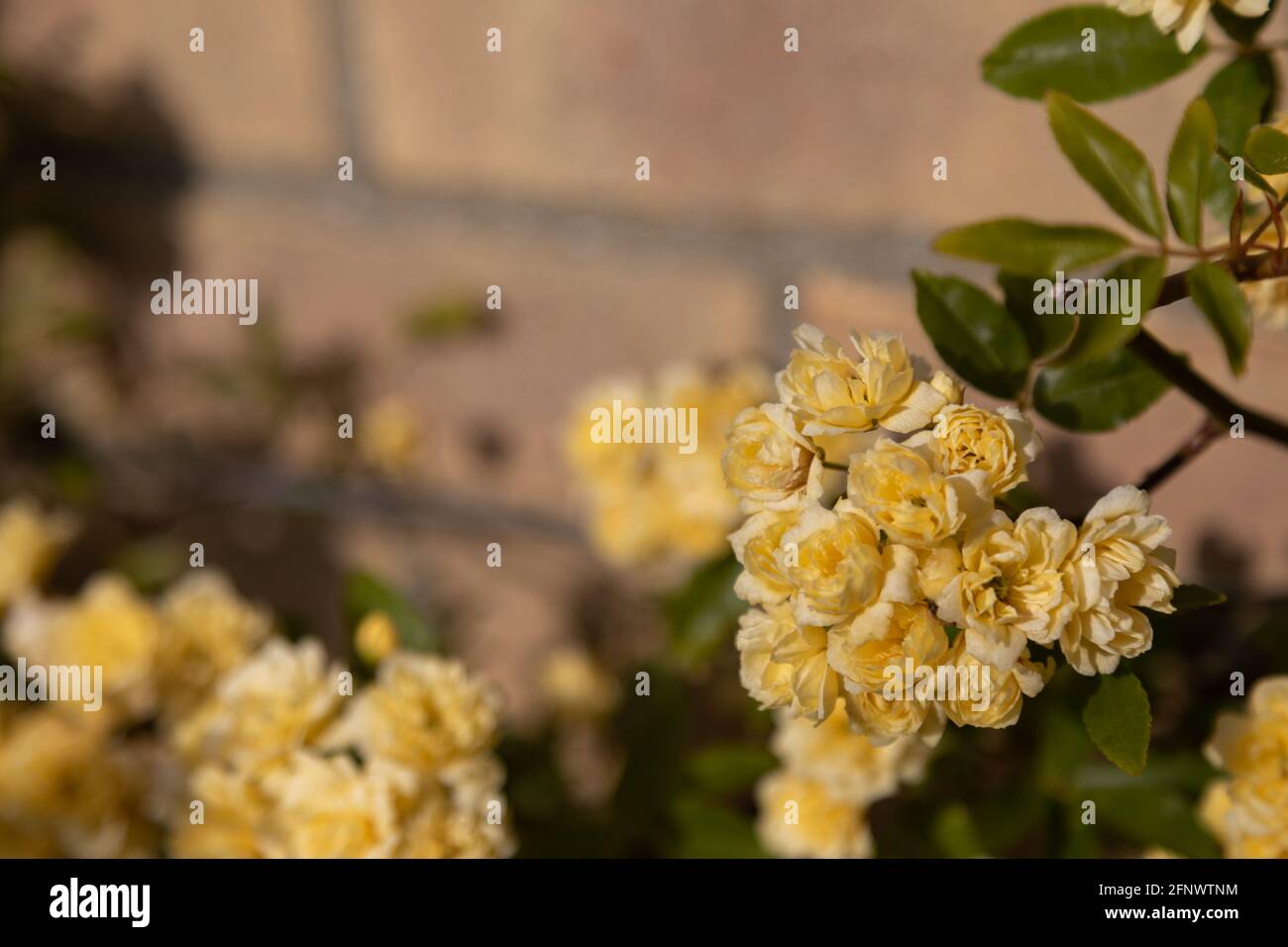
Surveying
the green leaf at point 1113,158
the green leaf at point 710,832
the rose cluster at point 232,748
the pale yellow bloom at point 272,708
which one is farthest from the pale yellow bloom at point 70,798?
the green leaf at point 1113,158

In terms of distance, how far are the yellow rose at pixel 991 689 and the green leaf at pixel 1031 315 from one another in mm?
131

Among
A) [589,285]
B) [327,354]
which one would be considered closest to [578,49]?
[589,285]

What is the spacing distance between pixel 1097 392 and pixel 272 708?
44 centimetres

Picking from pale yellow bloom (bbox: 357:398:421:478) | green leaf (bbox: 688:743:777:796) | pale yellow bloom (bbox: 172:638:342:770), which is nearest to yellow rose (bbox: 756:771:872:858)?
green leaf (bbox: 688:743:777:796)

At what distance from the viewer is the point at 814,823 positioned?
2.20 feet

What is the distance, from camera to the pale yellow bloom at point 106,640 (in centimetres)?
74

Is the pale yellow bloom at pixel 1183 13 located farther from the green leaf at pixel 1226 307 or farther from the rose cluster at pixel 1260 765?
the rose cluster at pixel 1260 765

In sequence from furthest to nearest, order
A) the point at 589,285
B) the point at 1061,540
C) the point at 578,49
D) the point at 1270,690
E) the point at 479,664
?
the point at 479,664
the point at 589,285
the point at 578,49
the point at 1270,690
the point at 1061,540

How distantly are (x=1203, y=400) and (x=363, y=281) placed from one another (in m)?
0.86

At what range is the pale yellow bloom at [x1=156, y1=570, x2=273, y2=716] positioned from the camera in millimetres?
750

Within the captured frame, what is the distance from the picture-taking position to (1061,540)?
36cm

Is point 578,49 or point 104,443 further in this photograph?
point 104,443
